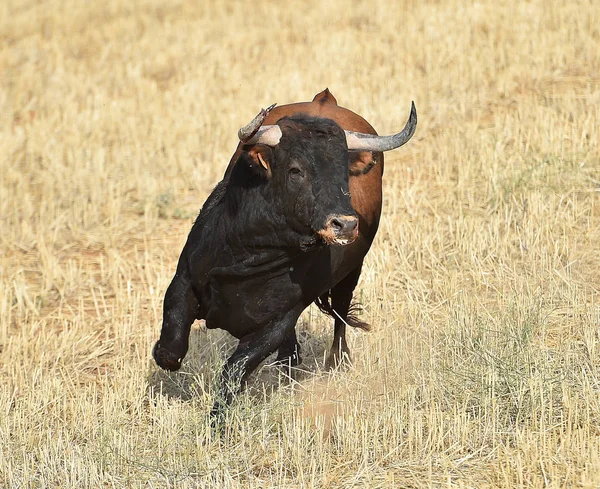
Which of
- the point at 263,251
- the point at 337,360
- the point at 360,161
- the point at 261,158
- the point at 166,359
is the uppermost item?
the point at 261,158

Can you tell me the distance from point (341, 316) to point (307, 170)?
2111 mm

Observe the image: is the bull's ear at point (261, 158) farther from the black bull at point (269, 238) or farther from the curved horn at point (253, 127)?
the curved horn at point (253, 127)

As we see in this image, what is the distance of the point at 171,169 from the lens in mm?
11766

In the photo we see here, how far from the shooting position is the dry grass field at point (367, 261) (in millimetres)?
5613

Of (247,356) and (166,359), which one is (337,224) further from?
(166,359)

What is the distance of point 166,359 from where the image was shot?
21.4 feet

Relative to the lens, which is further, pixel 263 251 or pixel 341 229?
pixel 263 251

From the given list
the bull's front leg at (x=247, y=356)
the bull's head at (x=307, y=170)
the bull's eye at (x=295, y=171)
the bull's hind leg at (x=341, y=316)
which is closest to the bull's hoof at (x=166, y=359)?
the bull's front leg at (x=247, y=356)

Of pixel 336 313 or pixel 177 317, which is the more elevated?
pixel 177 317

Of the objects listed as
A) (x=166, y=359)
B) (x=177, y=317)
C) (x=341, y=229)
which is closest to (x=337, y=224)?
(x=341, y=229)

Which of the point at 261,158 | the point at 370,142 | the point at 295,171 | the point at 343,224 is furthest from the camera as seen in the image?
the point at 370,142

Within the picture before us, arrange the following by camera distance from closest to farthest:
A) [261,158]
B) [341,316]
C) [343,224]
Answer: [343,224]
[261,158]
[341,316]

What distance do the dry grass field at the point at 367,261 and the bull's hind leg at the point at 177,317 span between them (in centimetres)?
27

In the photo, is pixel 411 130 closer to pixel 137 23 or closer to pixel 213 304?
pixel 213 304
